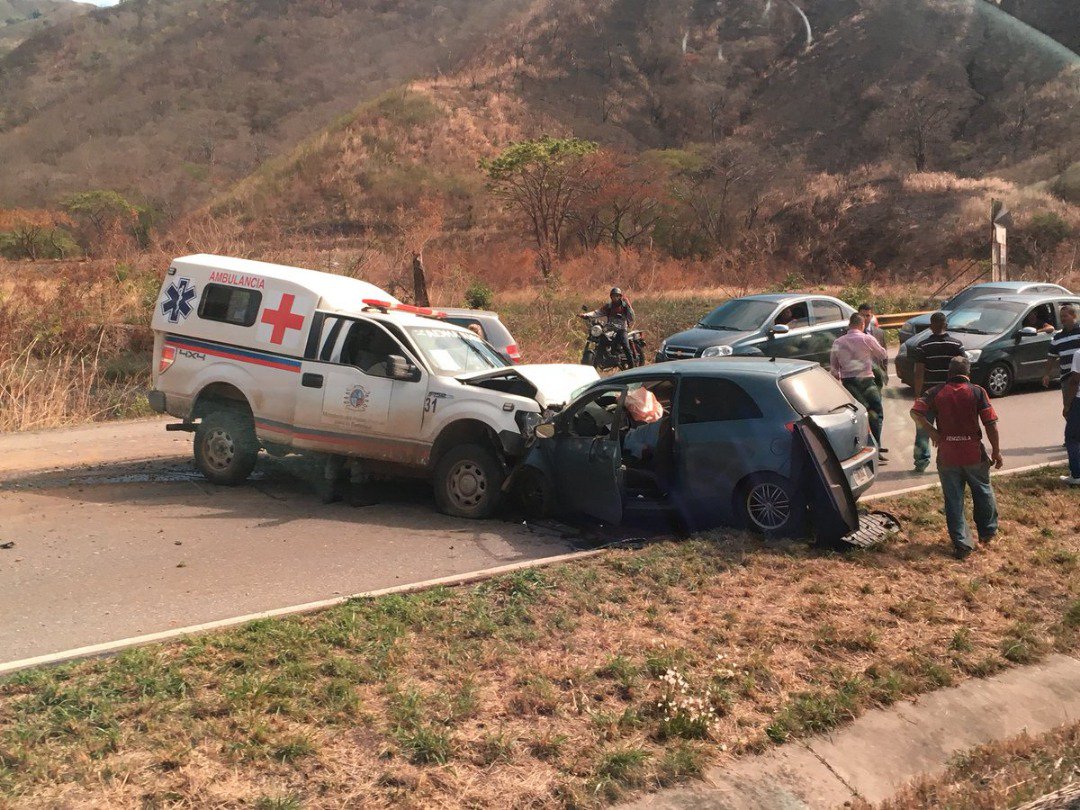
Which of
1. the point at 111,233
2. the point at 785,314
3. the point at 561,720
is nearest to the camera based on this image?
the point at 561,720

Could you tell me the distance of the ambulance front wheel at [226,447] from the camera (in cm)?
1091

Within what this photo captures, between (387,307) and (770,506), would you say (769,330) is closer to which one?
(387,307)

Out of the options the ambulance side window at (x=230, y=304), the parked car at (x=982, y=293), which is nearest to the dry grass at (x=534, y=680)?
the ambulance side window at (x=230, y=304)

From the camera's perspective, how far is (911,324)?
1850cm

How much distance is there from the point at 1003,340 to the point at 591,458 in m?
10.6

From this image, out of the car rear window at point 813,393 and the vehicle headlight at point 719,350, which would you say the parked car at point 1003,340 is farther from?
the car rear window at point 813,393

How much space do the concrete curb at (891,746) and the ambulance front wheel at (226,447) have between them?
735 centimetres

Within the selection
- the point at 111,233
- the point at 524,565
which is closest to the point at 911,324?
the point at 524,565

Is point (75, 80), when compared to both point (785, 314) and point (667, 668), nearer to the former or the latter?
point (785, 314)

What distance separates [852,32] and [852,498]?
8190cm

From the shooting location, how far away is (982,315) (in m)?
17.2

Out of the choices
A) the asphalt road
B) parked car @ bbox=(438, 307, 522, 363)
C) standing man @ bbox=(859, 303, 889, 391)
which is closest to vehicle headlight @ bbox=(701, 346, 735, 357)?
standing man @ bbox=(859, 303, 889, 391)

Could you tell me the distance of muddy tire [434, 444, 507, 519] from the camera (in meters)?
9.41

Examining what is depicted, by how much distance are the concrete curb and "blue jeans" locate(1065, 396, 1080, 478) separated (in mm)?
4421
